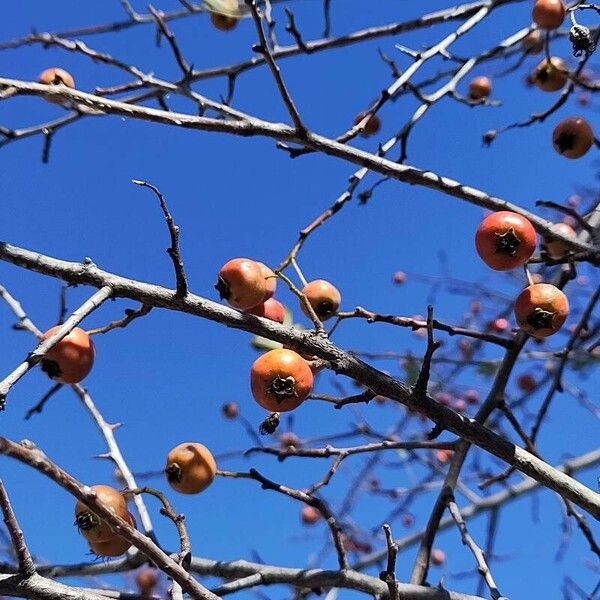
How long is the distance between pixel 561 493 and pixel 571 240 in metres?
1.08

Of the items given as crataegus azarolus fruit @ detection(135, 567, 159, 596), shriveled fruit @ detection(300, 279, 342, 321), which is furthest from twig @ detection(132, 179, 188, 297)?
crataegus azarolus fruit @ detection(135, 567, 159, 596)

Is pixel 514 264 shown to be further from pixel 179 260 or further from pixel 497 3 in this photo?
pixel 497 3

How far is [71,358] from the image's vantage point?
212 centimetres

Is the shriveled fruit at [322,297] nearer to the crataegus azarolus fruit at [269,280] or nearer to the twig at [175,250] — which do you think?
the crataegus azarolus fruit at [269,280]

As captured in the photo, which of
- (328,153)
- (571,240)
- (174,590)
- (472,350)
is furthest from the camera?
(472,350)

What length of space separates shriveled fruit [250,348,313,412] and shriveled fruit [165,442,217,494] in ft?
1.54

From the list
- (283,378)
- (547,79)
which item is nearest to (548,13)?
(547,79)

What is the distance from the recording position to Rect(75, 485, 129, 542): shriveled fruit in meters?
2.10

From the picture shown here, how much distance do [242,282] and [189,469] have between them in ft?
2.18

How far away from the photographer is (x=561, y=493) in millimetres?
1741

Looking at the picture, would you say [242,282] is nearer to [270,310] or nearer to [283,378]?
[270,310]

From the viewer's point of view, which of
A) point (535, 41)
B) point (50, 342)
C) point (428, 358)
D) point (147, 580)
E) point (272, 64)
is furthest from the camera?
point (147, 580)

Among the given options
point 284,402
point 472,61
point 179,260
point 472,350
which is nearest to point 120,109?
point 179,260

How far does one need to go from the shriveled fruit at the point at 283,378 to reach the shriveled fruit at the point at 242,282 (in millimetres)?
308
